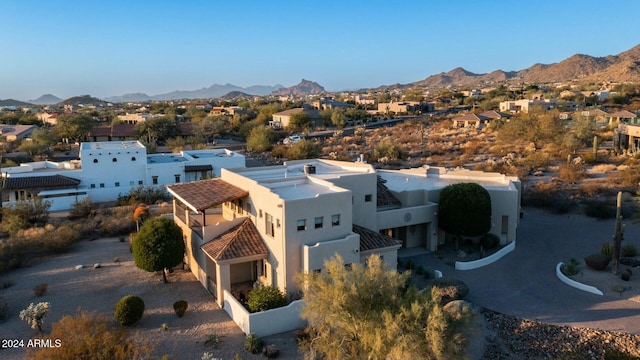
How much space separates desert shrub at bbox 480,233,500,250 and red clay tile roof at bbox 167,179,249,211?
12.6 metres

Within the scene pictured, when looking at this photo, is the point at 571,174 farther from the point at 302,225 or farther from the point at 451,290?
the point at 302,225

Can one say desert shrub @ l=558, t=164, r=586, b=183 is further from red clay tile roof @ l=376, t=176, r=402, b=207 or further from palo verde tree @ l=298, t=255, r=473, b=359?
palo verde tree @ l=298, t=255, r=473, b=359

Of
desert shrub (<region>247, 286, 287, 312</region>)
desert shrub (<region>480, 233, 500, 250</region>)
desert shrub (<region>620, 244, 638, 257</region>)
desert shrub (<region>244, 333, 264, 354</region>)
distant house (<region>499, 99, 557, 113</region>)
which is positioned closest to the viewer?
desert shrub (<region>244, 333, 264, 354</region>)

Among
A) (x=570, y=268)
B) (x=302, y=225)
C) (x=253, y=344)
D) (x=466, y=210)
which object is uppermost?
A: (x=302, y=225)

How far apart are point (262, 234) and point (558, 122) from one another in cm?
4944

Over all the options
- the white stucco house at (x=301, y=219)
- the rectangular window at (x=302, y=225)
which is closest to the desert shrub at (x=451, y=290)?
the white stucco house at (x=301, y=219)

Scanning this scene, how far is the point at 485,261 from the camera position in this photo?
2333 cm

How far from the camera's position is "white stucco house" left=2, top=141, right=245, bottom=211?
122ft

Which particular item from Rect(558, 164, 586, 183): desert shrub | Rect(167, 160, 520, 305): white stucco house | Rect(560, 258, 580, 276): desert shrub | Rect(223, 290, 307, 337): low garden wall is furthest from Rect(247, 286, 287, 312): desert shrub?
Rect(558, 164, 586, 183): desert shrub

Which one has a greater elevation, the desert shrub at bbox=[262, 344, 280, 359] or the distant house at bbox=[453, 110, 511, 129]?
the distant house at bbox=[453, 110, 511, 129]

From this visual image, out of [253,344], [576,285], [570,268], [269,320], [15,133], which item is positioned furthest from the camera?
[15,133]

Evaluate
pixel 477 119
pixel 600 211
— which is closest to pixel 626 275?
pixel 600 211

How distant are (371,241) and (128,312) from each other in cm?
971

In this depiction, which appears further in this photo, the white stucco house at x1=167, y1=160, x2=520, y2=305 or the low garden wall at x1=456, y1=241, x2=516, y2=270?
the low garden wall at x1=456, y1=241, x2=516, y2=270
